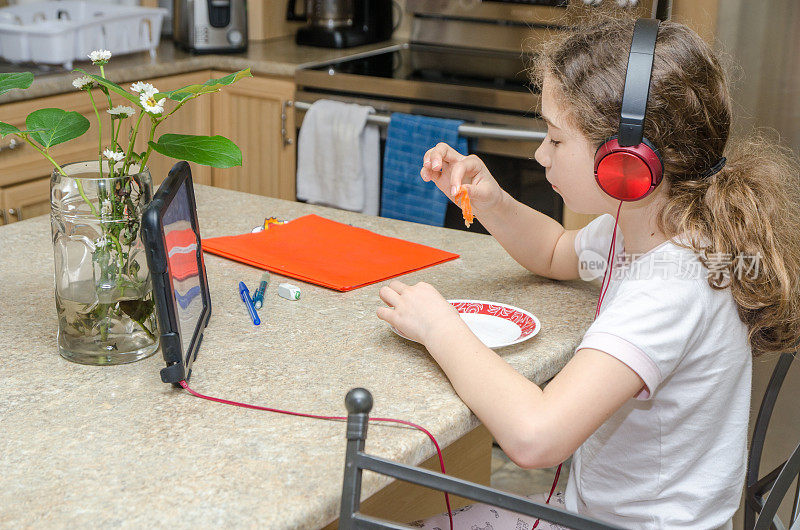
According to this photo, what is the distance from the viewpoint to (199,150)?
Answer: 39.4 inches

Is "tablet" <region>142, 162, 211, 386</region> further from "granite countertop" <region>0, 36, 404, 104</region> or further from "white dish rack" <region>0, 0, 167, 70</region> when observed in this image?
"white dish rack" <region>0, 0, 167, 70</region>

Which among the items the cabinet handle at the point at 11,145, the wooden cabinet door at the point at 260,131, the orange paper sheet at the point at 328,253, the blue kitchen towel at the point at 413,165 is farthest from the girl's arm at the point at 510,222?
the wooden cabinet door at the point at 260,131

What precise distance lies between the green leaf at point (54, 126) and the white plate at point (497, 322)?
1.48ft

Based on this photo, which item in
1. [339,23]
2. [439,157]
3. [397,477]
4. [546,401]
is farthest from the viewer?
[339,23]

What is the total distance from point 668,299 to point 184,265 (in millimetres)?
560

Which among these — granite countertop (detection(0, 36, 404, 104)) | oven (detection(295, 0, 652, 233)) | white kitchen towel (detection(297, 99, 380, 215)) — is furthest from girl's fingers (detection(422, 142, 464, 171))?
granite countertop (detection(0, 36, 404, 104))

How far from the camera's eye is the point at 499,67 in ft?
9.59

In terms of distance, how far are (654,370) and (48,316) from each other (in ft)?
2.49

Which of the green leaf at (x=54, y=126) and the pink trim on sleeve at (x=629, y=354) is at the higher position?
the green leaf at (x=54, y=126)

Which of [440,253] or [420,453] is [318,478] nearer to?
[420,453]

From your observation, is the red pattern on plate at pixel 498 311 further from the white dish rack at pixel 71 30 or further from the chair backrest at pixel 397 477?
the white dish rack at pixel 71 30

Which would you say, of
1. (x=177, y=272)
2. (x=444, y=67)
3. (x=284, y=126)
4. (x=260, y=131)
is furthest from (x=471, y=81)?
(x=177, y=272)

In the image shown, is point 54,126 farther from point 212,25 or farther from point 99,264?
point 212,25

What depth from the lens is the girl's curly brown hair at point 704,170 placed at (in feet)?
3.30
